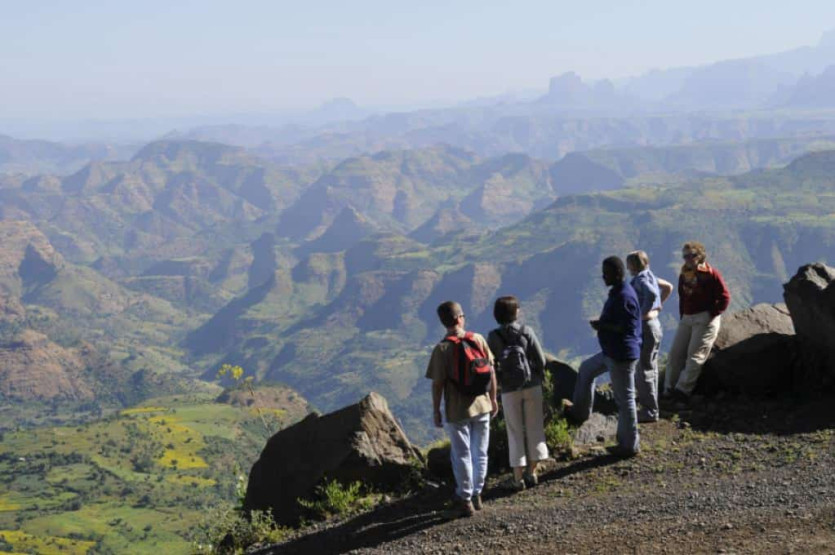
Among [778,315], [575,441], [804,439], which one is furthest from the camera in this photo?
[778,315]

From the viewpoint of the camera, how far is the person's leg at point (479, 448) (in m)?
11.3

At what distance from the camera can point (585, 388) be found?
13352mm

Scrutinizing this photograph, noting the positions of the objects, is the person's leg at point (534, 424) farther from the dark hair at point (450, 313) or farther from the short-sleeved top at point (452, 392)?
the dark hair at point (450, 313)

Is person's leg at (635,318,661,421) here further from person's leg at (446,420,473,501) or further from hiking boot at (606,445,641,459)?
person's leg at (446,420,473,501)

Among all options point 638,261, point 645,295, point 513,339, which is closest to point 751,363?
point 645,295

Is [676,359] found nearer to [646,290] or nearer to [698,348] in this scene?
[698,348]

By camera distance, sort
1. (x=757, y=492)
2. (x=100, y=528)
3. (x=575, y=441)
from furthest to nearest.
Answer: (x=100, y=528) < (x=575, y=441) < (x=757, y=492)

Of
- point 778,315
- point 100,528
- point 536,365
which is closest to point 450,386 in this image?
point 536,365

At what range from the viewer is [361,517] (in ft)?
41.5

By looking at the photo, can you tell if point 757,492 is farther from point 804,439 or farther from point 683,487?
point 804,439

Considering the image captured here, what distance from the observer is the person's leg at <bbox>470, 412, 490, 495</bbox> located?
11.3 m

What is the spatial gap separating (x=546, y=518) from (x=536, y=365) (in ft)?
7.84

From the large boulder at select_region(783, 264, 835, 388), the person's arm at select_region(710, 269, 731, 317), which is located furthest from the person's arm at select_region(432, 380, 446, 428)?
the large boulder at select_region(783, 264, 835, 388)

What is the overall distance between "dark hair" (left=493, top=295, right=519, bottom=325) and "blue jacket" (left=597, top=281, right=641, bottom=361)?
60.8 inches
